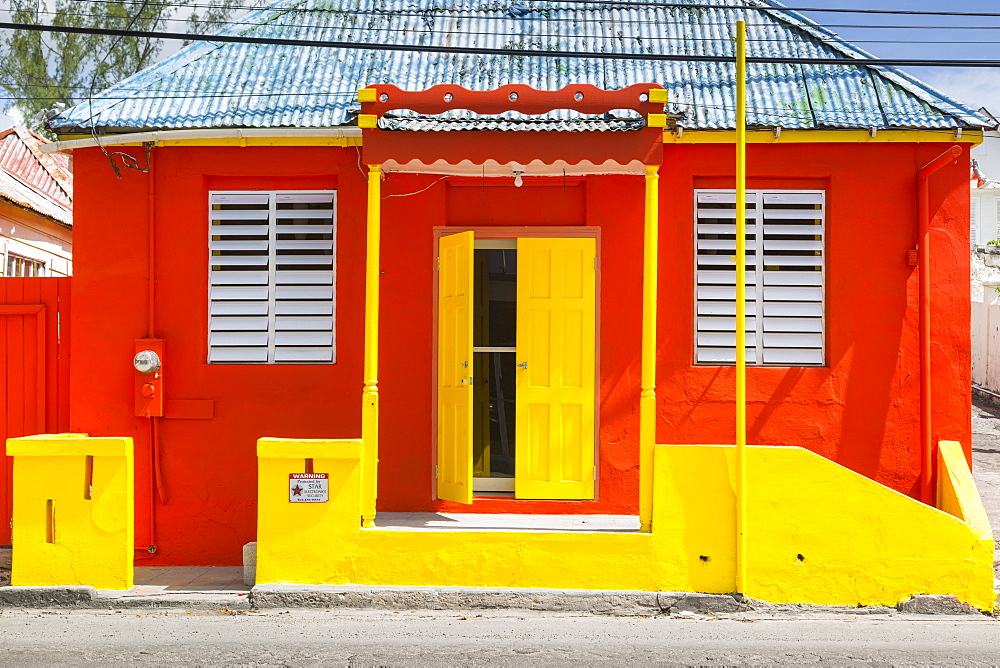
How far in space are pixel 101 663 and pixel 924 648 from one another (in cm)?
502

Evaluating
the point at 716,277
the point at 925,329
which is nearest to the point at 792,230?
the point at 716,277

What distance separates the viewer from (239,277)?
8461 mm

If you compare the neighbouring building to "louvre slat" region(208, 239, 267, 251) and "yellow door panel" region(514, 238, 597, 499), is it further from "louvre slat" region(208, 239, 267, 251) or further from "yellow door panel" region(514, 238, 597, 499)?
"yellow door panel" region(514, 238, 597, 499)

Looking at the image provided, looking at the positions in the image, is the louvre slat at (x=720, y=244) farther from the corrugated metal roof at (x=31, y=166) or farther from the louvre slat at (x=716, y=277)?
the corrugated metal roof at (x=31, y=166)

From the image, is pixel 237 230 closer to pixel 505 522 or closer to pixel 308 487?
pixel 308 487

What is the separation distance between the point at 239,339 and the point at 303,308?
2.09 ft

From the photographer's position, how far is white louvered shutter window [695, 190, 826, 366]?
27.2ft

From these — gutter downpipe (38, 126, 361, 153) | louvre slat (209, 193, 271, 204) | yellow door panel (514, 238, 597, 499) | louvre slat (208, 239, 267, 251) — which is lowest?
yellow door panel (514, 238, 597, 499)

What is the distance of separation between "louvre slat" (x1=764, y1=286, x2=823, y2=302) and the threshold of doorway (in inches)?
90.2

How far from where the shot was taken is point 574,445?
27.0ft

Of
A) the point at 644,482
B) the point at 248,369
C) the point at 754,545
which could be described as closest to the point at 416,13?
the point at 248,369

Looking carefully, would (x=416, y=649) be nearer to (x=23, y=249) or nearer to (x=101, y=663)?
(x=101, y=663)

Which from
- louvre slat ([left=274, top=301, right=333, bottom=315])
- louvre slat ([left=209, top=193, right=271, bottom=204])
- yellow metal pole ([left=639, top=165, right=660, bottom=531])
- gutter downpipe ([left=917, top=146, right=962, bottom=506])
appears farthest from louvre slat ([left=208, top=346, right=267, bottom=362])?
gutter downpipe ([left=917, top=146, right=962, bottom=506])

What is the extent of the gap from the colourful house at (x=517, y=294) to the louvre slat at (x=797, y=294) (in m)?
0.03
